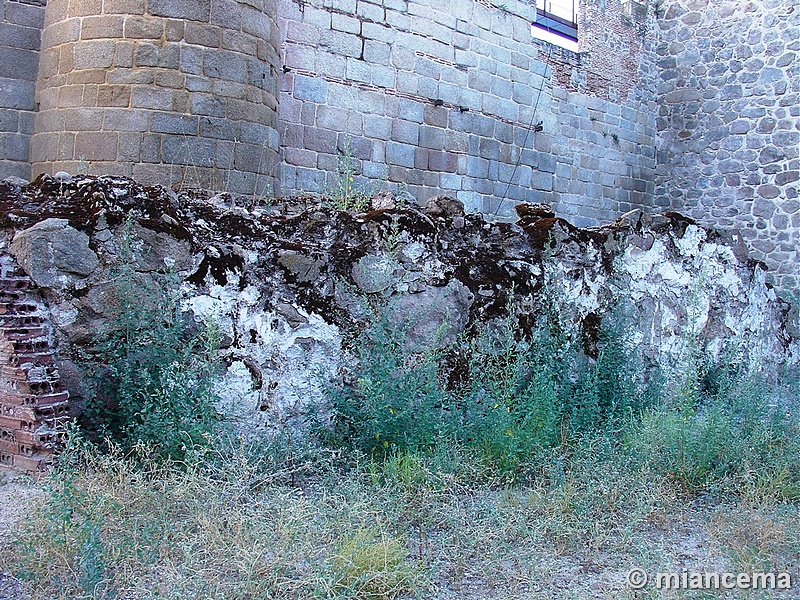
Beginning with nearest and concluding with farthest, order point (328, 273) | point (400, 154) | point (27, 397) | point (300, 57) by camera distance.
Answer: point (27, 397) → point (328, 273) → point (300, 57) → point (400, 154)

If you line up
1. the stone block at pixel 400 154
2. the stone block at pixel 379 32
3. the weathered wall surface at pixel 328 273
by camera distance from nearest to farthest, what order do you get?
1. the weathered wall surface at pixel 328 273
2. the stone block at pixel 379 32
3. the stone block at pixel 400 154

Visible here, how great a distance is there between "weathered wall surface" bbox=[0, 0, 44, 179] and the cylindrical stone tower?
0.31 feet

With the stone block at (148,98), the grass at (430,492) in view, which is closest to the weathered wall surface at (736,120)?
the grass at (430,492)

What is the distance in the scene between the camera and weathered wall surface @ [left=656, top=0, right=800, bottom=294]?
11547 millimetres

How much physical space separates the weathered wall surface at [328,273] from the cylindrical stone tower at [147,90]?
124 cm

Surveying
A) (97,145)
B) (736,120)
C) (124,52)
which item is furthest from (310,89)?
(736,120)

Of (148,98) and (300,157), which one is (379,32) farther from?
(148,98)

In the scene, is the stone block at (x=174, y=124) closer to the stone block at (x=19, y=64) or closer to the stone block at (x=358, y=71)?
the stone block at (x=19, y=64)

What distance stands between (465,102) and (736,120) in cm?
513

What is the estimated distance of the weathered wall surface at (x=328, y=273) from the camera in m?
3.92

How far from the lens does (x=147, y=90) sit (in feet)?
21.3

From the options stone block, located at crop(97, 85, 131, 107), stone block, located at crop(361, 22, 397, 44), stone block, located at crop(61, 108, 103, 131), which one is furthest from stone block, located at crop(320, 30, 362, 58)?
stone block, located at crop(61, 108, 103, 131)

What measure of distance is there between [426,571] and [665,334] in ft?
12.5

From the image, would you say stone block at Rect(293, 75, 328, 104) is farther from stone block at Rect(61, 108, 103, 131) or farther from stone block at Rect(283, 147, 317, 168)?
stone block at Rect(61, 108, 103, 131)
